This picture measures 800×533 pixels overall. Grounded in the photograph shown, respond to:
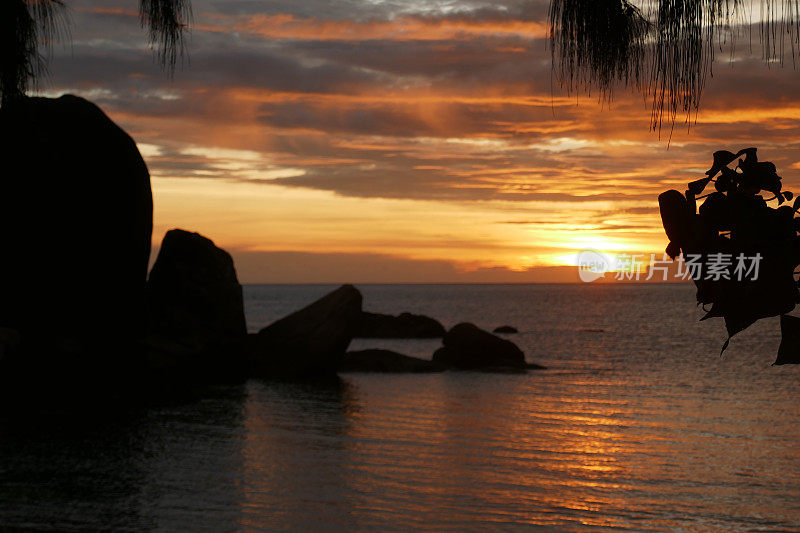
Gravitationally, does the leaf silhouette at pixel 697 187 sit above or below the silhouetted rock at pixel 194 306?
above

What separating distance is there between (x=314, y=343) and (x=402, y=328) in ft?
106

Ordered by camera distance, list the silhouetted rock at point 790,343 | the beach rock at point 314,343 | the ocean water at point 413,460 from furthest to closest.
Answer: the beach rock at point 314,343 < the ocean water at point 413,460 < the silhouetted rock at point 790,343

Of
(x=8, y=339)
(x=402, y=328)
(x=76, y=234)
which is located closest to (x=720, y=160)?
(x=8, y=339)

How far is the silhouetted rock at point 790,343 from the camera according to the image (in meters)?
2.27

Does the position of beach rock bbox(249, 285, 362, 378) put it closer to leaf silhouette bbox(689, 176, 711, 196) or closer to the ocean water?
the ocean water

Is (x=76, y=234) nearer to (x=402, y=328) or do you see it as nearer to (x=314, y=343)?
(x=314, y=343)

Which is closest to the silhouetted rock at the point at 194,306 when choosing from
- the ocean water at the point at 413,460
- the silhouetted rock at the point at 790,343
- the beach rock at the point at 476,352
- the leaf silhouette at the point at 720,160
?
the ocean water at the point at 413,460

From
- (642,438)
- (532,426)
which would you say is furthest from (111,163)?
(642,438)

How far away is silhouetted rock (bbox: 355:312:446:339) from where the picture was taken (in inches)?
2402

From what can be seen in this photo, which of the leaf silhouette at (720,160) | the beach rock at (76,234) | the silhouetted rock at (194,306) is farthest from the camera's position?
the silhouetted rock at (194,306)

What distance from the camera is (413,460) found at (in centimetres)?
1511

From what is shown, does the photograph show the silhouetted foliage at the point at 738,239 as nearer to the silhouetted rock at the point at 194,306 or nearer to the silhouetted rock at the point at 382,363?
the silhouetted rock at the point at 194,306

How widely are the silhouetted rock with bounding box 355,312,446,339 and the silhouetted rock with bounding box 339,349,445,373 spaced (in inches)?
1063

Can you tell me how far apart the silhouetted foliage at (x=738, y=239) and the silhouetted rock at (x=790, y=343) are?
0.24ft
